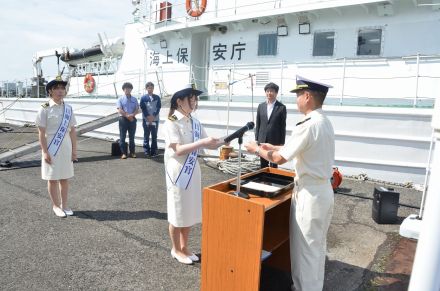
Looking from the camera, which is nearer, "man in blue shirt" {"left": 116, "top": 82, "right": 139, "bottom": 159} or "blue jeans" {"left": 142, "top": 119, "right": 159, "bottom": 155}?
"man in blue shirt" {"left": 116, "top": 82, "right": 139, "bottom": 159}

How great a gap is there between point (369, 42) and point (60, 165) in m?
7.26

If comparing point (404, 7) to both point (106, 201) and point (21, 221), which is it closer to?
point (106, 201)

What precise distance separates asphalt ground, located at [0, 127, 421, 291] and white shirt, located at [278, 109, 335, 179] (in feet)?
4.35

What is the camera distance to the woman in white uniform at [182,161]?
3221 mm

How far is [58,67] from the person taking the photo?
2231 centimetres

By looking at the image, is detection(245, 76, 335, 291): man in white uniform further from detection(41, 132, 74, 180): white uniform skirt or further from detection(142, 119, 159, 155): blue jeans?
detection(142, 119, 159, 155): blue jeans

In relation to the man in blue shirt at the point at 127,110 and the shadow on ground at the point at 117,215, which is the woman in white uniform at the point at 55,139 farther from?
the man in blue shirt at the point at 127,110

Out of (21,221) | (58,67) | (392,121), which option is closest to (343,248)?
(392,121)

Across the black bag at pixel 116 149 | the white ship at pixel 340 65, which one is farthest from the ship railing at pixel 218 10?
the black bag at pixel 116 149

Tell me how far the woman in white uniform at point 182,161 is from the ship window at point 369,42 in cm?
618

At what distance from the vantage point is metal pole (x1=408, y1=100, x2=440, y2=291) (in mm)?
1647

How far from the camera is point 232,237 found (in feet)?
8.23

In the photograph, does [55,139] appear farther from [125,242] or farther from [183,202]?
[183,202]

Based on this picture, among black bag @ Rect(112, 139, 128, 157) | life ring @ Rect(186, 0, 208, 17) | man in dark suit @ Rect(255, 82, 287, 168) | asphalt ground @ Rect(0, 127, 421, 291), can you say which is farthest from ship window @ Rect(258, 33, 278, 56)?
black bag @ Rect(112, 139, 128, 157)
